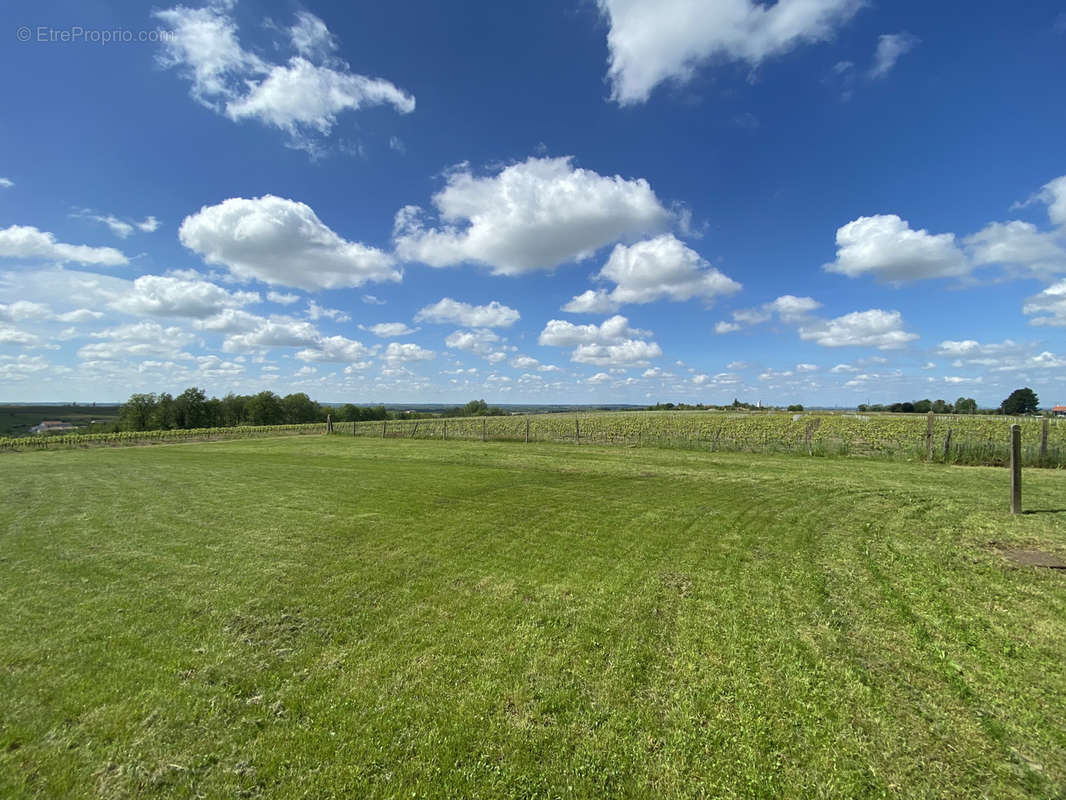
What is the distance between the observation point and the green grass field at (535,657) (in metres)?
2.77

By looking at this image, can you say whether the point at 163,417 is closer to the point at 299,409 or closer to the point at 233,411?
the point at 233,411

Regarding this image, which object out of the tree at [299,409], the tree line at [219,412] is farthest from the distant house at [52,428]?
the tree at [299,409]

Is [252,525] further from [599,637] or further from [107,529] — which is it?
[599,637]

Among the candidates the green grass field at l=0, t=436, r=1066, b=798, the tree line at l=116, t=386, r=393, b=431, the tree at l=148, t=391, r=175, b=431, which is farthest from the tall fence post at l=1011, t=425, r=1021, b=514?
the tree at l=148, t=391, r=175, b=431

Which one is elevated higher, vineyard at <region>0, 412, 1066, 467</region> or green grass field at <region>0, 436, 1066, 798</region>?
vineyard at <region>0, 412, 1066, 467</region>

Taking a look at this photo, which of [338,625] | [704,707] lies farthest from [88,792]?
[704,707]

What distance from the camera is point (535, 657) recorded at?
3998 millimetres

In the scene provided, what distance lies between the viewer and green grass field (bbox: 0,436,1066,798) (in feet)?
9.09

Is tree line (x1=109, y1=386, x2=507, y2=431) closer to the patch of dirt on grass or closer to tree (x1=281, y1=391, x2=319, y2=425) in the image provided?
tree (x1=281, y1=391, x2=319, y2=425)

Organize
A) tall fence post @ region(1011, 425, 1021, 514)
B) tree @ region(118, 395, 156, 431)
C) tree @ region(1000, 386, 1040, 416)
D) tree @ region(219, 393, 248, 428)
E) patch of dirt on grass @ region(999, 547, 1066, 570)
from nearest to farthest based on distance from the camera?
1. patch of dirt on grass @ region(999, 547, 1066, 570)
2. tall fence post @ region(1011, 425, 1021, 514)
3. tree @ region(1000, 386, 1040, 416)
4. tree @ region(118, 395, 156, 431)
5. tree @ region(219, 393, 248, 428)

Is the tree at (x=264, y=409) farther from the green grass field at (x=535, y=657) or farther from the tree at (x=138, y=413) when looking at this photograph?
the green grass field at (x=535, y=657)

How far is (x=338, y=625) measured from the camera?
4590mm

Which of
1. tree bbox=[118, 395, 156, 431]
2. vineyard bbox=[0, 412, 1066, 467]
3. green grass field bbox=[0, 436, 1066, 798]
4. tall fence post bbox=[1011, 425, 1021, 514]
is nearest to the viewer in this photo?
green grass field bbox=[0, 436, 1066, 798]

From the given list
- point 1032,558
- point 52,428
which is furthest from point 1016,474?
point 52,428
